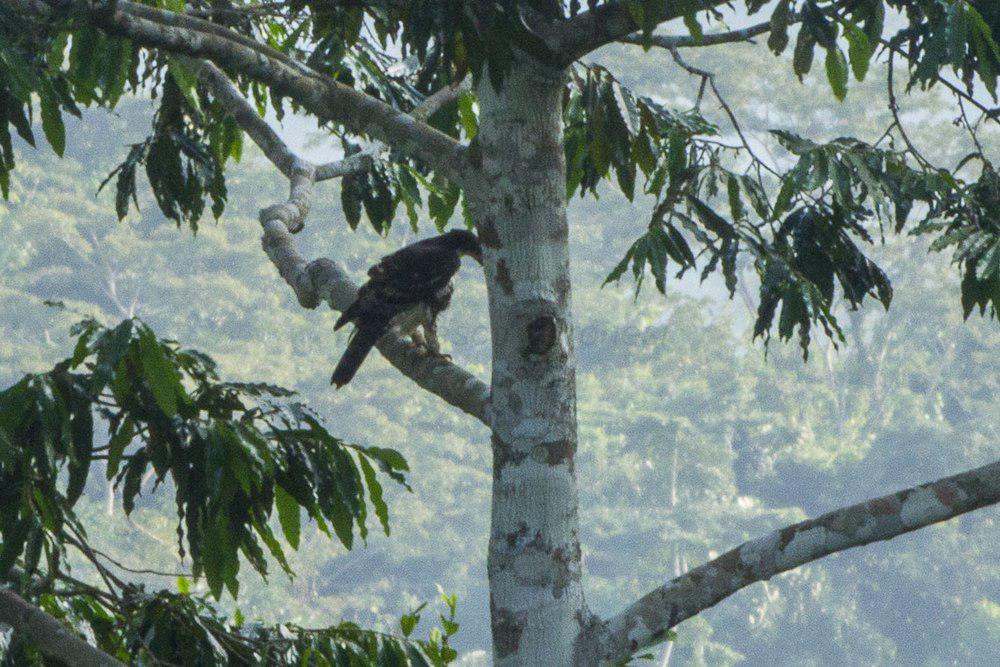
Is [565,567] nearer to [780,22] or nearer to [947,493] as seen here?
[947,493]

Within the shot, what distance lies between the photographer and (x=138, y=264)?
31.0 meters

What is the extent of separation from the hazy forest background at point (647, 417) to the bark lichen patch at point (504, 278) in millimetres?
25217

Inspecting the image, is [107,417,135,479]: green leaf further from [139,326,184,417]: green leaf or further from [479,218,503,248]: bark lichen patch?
[479,218,503,248]: bark lichen patch

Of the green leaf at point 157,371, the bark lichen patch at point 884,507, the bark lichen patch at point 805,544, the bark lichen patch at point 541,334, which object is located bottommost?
the bark lichen patch at point 805,544

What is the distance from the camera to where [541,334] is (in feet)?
8.82

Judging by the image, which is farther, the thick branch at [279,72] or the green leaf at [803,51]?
the green leaf at [803,51]

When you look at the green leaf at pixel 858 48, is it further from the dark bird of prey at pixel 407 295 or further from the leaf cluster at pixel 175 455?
the dark bird of prey at pixel 407 295

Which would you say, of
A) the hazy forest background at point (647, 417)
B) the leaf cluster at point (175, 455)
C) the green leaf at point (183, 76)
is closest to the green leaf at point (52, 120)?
the leaf cluster at point (175, 455)

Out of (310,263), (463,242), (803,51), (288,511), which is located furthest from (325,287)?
(463,242)

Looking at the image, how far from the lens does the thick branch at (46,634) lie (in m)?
2.26

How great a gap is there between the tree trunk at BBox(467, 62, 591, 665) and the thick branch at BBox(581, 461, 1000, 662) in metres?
0.12

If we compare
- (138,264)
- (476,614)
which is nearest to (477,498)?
(476,614)

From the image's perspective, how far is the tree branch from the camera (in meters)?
3.18

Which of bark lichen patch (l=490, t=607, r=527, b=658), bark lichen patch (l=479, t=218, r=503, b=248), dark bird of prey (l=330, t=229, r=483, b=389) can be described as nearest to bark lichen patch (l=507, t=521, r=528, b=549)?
bark lichen patch (l=490, t=607, r=527, b=658)
